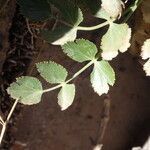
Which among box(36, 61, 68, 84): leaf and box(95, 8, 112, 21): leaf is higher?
box(95, 8, 112, 21): leaf

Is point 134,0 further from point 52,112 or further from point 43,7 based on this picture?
point 52,112

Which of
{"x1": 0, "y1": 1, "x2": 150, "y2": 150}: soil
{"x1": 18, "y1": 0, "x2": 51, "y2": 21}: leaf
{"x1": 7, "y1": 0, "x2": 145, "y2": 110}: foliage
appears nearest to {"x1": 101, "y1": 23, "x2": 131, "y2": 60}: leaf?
{"x1": 7, "y1": 0, "x2": 145, "y2": 110}: foliage

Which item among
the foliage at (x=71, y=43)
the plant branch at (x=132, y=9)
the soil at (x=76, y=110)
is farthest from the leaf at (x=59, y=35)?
the soil at (x=76, y=110)

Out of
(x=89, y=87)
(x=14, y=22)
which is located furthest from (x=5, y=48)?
(x=89, y=87)

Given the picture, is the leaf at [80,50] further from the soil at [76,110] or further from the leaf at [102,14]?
the soil at [76,110]

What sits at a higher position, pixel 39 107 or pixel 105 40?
pixel 105 40

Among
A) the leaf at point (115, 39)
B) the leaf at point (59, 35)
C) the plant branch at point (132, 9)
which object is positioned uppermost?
the plant branch at point (132, 9)

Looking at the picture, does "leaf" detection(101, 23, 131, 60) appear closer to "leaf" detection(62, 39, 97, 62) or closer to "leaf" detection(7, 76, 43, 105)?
"leaf" detection(62, 39, 97, 62)
